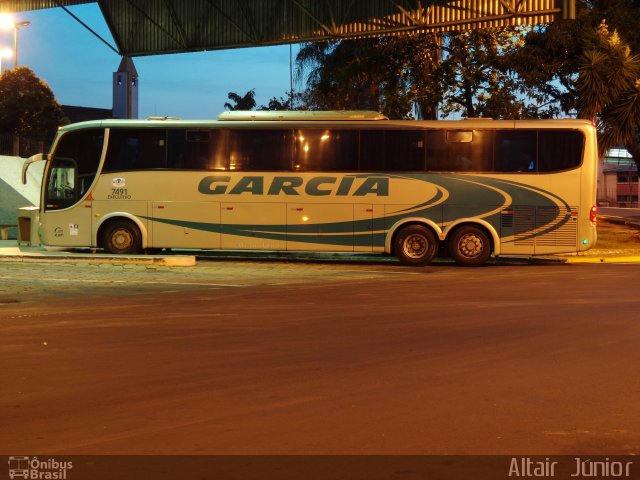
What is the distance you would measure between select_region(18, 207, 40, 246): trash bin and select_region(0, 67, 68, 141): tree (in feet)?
76.2

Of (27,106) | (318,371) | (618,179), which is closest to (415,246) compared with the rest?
(318,371)

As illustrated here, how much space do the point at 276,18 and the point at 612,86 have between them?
35.0 ft

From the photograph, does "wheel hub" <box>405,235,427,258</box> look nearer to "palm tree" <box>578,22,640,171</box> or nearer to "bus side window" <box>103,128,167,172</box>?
"bus side window" <box>103,128,167,172</box>

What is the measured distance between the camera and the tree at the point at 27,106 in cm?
4647

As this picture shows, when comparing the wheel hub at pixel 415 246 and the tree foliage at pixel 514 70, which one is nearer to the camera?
the wheel hub at pixel 415 246

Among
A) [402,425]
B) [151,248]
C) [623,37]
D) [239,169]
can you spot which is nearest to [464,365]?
[402,425]

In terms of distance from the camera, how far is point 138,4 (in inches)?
913

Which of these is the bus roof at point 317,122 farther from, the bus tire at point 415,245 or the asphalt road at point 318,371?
the asphalt road at point 318,371

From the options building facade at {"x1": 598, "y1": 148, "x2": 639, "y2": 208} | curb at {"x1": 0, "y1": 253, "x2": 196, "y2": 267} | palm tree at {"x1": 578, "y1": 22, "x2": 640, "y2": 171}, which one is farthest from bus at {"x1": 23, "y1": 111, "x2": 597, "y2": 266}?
building facade at {"x1": 598, "y1": 148, "x2": 639, "y2": 208}

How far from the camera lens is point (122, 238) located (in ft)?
76.3

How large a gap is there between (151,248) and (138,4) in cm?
634

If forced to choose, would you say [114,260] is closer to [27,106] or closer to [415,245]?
[415,245]
